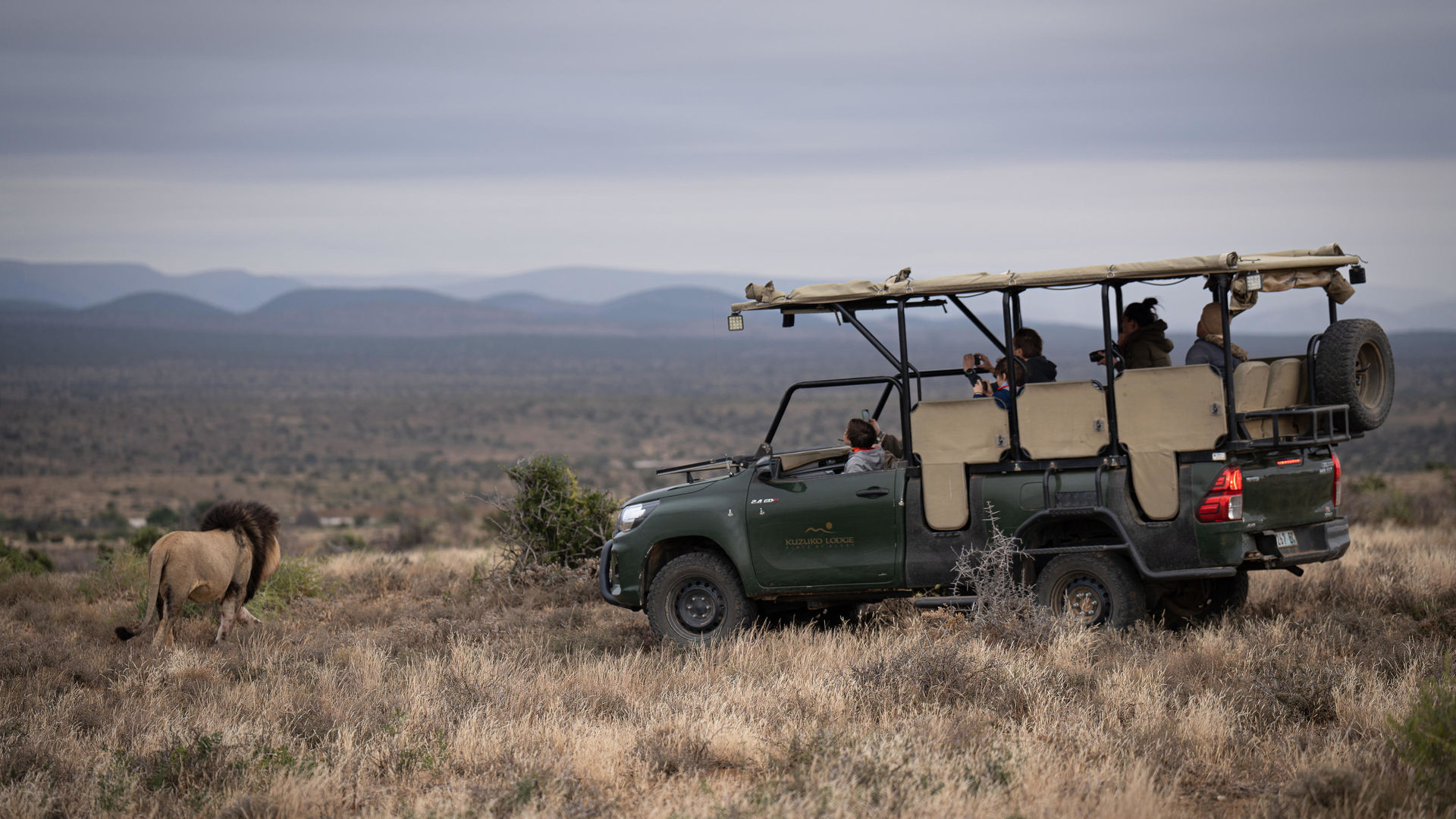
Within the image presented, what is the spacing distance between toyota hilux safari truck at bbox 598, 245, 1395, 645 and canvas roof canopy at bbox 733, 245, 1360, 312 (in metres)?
0.02

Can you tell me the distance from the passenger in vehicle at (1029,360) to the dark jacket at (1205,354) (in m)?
0.99

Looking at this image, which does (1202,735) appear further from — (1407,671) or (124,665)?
(124,665)

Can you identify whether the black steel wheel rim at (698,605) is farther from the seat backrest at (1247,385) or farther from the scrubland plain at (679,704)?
the seat backrest at (1247,385)

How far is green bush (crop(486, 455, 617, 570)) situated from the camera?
13102 millimetres

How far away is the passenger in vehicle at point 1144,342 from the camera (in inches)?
350

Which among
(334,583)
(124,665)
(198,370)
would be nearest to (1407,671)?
(124,665)

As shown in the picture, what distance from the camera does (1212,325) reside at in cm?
816

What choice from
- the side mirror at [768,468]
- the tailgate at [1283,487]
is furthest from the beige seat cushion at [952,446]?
the tailgate at [1283,487]

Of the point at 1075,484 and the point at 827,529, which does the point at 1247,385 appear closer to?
the point at 1075,484

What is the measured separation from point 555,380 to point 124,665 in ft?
391

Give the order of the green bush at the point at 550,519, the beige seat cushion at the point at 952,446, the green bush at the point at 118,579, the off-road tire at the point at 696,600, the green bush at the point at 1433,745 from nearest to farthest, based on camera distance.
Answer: the green bush at the point at 1433,745
the beige seat cushion at the point at 952,446
the off-road tire at the point at 696,600
the green bush at the point at 550,519
the green bush at the point at 118,579

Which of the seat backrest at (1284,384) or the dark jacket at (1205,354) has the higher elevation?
the dark jacket at (1205,354)

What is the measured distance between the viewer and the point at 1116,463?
8031mm

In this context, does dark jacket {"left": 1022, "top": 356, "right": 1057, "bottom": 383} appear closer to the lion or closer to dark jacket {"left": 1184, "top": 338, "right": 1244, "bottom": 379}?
dark jacket {"left": 1184, "top": 338, "right": 1244, "bottom": 379}
